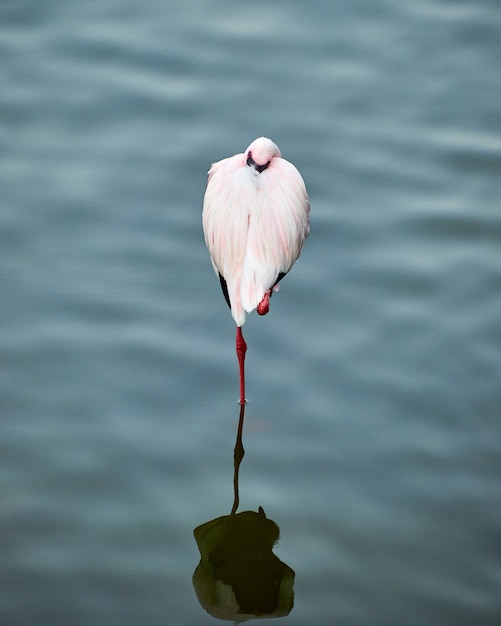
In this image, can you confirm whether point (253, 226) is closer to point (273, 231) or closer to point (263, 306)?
point (273, 231)

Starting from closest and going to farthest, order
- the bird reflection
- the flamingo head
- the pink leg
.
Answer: the bird reflection, the pink leg, the flamingo head

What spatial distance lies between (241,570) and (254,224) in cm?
197

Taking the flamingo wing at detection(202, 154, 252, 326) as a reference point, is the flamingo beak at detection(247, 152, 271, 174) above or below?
above

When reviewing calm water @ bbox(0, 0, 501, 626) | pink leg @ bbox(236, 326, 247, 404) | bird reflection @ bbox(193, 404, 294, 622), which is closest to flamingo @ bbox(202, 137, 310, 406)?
pink leg @ bbox(236, 326, 247, 404)

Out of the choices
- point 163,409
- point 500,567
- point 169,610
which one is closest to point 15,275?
point 163,409

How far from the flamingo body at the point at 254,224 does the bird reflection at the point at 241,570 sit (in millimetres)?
1168

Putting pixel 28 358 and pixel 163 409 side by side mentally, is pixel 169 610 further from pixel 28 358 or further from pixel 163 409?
pixel 28 358

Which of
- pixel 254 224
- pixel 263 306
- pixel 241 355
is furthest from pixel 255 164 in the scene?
pixel 241 355

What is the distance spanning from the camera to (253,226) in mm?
7094

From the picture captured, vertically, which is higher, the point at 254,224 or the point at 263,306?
the point at 254,224

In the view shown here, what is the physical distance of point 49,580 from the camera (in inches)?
235

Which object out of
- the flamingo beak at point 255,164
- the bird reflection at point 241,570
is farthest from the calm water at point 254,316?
the flamingo beak at point 255,164

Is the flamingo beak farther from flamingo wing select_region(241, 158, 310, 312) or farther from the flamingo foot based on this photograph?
the flamingo foot

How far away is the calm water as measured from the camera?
6133 mm
